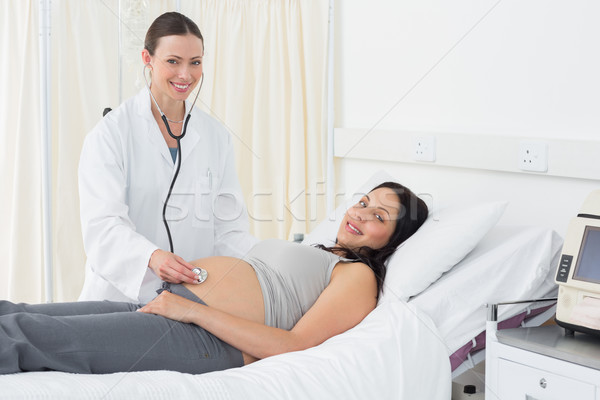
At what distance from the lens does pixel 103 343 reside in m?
1.34

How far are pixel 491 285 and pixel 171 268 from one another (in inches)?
31.9

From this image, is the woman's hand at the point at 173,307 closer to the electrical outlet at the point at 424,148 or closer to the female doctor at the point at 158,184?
the female doctor at the point at 158,184

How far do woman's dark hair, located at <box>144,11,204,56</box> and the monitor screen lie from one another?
1.22m

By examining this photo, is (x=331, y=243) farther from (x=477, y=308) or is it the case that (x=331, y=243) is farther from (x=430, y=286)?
(x=477, y=308)

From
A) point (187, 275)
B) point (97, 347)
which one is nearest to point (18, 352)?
point (97, 347)

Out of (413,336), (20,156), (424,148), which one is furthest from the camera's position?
(20,156)

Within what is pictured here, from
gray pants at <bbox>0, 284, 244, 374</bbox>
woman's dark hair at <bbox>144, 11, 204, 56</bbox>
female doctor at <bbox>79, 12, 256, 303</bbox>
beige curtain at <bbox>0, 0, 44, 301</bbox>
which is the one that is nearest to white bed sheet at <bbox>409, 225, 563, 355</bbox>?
gray pants at <bbox>0, 284, 244, 374</bbox>

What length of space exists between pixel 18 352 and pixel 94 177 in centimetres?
64

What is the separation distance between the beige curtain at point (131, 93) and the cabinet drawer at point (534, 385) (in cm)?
135

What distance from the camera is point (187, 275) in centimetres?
158

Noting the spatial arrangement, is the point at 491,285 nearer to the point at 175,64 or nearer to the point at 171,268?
the point at 171,268

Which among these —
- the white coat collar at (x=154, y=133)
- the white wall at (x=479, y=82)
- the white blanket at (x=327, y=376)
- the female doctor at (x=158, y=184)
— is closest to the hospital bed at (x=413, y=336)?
the white blanket at (x=327, y=376)

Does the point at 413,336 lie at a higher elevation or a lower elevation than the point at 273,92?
lower

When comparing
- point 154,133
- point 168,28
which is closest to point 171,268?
point 154,133
